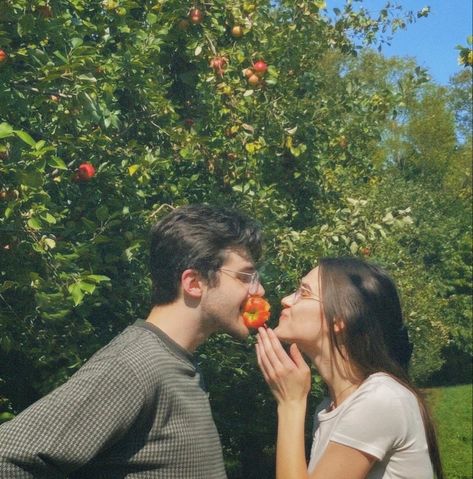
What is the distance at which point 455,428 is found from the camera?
18.5 meters

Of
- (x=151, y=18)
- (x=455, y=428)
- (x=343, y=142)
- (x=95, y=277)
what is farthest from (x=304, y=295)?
(x=455, y=428)

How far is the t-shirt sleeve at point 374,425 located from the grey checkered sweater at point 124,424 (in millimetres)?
395

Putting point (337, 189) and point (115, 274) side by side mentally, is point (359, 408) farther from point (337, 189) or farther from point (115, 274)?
point (337, 189)

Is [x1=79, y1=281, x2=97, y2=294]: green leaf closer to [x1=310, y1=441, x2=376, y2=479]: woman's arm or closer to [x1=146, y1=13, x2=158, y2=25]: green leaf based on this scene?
[x1=310, y1=441, x2=376, y2=479]: woman's arm

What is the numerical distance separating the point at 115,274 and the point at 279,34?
3795 millimetres

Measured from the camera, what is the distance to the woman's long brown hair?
3035 mm

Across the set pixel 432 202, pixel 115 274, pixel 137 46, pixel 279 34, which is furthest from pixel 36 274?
pixel 432 202

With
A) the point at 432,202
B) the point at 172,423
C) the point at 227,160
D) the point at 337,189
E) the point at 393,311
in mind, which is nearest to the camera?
the point at 172,423

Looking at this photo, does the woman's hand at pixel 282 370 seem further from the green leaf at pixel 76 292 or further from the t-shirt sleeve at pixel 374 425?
the green leaf at pixel 76 292

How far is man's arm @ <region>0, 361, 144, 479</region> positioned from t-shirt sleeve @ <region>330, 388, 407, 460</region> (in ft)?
2.33

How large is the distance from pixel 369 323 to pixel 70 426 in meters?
1.12

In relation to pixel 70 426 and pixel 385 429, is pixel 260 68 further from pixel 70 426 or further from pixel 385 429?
pixel 70 426

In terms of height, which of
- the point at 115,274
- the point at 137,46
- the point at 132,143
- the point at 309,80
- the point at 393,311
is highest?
the point at 309,80

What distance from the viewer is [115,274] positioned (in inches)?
255
